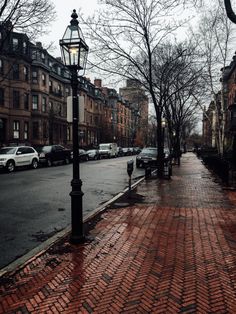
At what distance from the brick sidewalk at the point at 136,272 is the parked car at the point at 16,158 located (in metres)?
15.0

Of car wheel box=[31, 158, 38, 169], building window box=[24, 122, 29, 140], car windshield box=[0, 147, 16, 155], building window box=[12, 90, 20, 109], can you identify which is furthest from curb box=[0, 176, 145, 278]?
building window box=[24, 122, 29, 140]

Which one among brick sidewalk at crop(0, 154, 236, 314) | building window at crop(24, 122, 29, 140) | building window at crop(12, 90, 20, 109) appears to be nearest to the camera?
brick sidewalk at crop(0, 154, 236, 314)

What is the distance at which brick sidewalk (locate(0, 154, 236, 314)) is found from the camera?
12.6 ft

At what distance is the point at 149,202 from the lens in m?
10.3

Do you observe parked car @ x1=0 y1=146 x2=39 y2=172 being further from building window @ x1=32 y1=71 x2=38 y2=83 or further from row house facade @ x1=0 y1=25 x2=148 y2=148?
building window @ x1=32 y1=71 x2=38 y2=83

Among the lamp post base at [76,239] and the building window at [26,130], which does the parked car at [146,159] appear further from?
the lamp post base at [76,239]

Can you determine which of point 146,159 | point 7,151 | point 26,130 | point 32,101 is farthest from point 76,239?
point 32,101

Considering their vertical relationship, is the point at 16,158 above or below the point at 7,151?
below

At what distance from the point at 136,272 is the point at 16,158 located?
19.0 metres

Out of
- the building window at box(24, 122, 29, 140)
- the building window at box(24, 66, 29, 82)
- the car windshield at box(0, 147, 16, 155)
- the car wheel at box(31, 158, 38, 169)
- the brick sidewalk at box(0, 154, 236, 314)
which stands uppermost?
the building window at box(24, 66, 29, 82)

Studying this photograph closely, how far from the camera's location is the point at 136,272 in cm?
473

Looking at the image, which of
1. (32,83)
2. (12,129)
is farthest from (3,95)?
Result: (32,83)

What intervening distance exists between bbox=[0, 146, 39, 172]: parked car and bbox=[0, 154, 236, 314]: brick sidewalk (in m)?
15.0

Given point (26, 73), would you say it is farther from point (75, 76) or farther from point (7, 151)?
point (75, 76)
